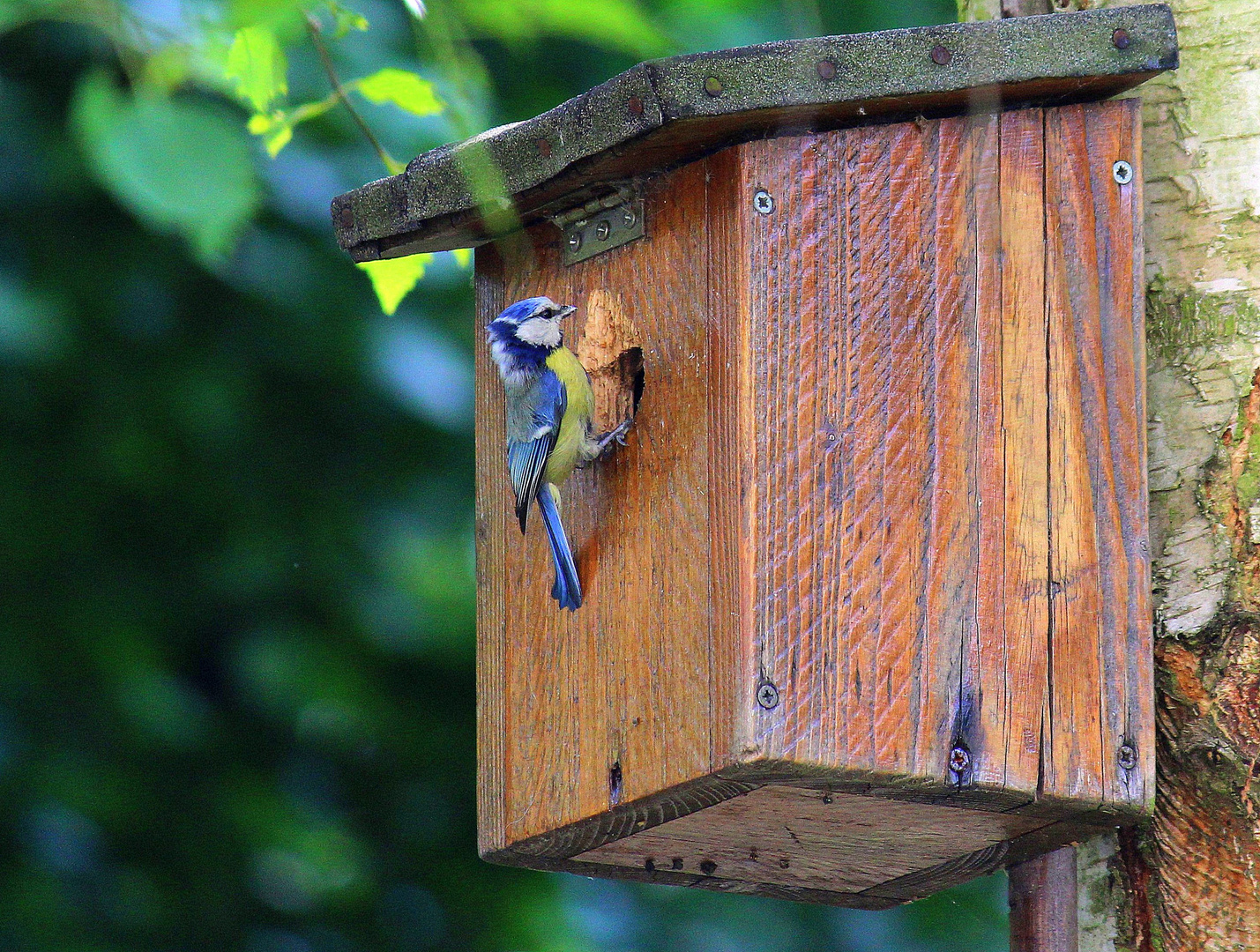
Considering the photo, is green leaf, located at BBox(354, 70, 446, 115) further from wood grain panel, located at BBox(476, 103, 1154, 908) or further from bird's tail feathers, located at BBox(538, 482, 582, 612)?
bird's tail feathers, located at BBox(538, 482, 582, 612)

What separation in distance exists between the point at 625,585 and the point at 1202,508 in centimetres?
81

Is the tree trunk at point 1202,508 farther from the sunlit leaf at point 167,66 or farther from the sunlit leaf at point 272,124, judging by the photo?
the sunlit leaf at point 167,66

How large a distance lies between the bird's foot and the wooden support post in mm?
872

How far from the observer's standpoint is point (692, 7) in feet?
5.89

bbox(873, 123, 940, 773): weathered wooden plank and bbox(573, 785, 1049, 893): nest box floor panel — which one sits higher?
bbox(873, 123, 940, 773): weathered wooden plank

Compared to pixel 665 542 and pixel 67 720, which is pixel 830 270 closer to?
pixel 665 542

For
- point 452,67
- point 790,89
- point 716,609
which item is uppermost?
point 790,89

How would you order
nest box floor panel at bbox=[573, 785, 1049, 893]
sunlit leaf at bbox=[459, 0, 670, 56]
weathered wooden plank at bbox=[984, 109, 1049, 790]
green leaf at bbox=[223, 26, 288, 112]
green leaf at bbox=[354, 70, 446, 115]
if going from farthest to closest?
1. green leaf at bbox=[354, 70, 446, 115]
2. nest box floor panel at bbox=[573, 785, 1049, 893]
3. weathered wooden plank at bbox=[984, 109, 1049, 790]
4. green leaf at bbox=[223, 26, 288, 112]
5. sunlit leaf at bbox=[459, 0, 670, 56]

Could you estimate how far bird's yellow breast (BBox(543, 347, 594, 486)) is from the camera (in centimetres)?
262

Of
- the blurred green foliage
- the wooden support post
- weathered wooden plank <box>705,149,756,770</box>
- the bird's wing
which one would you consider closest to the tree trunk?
the wooden support post

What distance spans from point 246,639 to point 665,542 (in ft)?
6.42

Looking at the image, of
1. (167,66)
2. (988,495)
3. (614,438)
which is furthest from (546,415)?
(167,66)

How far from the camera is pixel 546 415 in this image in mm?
2775

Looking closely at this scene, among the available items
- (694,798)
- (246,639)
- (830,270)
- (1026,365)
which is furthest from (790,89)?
(246,639)
